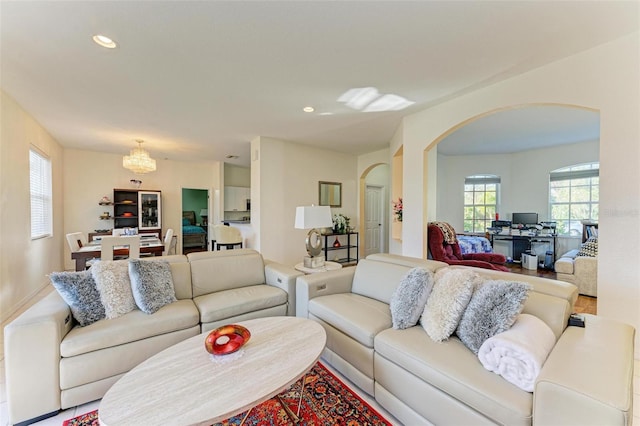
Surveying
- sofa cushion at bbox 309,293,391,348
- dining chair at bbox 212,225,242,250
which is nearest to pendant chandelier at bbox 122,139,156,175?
dining chair at bbox 212,225,242,250

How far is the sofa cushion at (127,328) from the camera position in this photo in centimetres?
172

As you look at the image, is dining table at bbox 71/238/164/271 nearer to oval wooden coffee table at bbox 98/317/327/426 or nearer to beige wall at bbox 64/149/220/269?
beige wall at bbox 64/149/220/269

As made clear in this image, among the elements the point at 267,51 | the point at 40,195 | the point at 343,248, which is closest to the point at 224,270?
the point at 267,51

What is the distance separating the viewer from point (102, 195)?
6211mm

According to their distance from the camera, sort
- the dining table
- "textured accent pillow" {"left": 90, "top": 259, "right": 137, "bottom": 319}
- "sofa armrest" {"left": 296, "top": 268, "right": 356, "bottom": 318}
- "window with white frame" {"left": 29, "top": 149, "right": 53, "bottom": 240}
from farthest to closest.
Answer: "window with white frame" {"left": 29, "top": 149, "right": 53, "bottom": 240}
the dining table
"sofa armrest" {"left": 296, "top": 268, "right": 356, "bottom": 318}
"textured accent pillow" {"left": 90, "top": 259, "right": 137, "bottom": 319}

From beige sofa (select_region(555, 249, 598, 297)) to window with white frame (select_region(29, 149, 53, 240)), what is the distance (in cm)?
827

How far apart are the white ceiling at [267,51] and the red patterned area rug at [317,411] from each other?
2.62 meters

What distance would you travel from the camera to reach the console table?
18.5ft

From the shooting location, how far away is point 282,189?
523 cm

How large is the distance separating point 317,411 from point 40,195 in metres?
5.72

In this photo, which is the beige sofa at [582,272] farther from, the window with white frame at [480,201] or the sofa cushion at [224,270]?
the sofa cushion at [224,270]

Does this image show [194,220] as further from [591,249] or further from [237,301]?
[591,249]

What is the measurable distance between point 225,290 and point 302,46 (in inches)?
95.6

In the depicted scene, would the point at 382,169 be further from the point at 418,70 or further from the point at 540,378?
the point at 540,378
